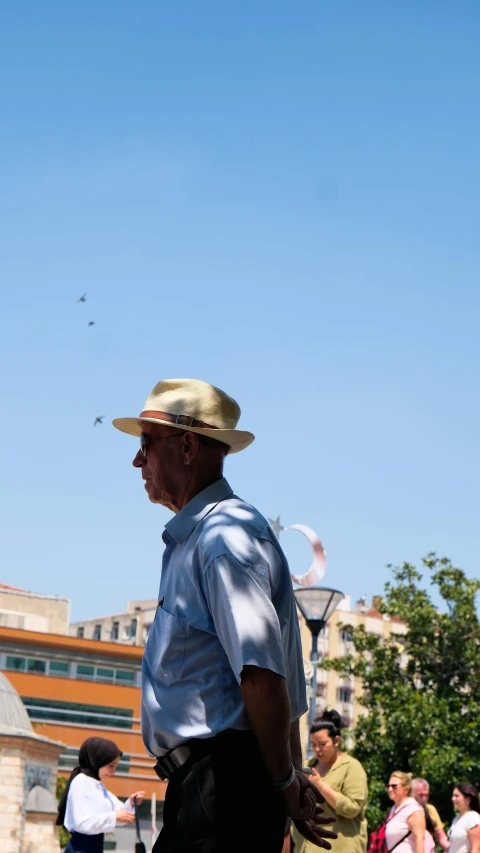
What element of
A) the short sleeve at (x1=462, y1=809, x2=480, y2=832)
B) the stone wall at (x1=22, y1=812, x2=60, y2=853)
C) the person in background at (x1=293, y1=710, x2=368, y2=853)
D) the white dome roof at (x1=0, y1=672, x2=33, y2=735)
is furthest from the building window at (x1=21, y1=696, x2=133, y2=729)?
the person in background at (x1=293, y1=710, x2=368, y2=853)

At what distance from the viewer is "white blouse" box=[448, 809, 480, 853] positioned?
10.7 metres

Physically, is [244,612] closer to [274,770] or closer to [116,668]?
[274,770]

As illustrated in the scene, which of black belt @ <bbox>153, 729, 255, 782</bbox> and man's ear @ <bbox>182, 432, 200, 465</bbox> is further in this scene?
man's ear @ <bbox>182, 432, 200, 465</bbox>

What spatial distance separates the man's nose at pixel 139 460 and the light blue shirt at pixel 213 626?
37 centimetres

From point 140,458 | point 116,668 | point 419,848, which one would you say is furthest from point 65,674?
point 140,458

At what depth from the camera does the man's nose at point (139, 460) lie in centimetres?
384

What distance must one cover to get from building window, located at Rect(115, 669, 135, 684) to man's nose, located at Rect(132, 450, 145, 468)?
87.3 meters

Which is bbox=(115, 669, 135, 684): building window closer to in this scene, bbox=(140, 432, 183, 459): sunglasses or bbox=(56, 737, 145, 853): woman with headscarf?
bbox=(56, 737, 145, 853): woman with headscarf

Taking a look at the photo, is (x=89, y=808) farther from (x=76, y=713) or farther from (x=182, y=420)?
(x=76, y=713)

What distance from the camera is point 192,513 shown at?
356 centimetres

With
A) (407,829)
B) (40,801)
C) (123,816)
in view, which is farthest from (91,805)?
(40,801)

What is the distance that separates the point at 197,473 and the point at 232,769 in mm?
918

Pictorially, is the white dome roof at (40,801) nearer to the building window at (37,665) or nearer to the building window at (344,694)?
the building window at (37,665)

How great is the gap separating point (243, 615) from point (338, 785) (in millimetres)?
5565
